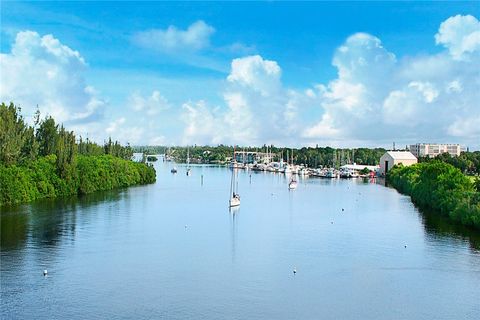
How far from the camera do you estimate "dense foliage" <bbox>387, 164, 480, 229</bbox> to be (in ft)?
143

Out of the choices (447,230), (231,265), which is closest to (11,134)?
(231,265)

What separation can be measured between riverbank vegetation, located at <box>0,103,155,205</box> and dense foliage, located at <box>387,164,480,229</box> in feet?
128

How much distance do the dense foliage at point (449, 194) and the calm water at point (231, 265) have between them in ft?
6.45

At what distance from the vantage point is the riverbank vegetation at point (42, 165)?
175 feet

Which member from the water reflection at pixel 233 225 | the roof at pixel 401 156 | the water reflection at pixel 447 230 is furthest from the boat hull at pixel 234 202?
the roof at pixel 401 156

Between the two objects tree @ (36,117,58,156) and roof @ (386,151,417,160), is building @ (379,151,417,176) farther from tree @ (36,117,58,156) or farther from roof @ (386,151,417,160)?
tree @ (36,117,58,156)

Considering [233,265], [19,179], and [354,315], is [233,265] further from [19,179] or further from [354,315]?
[19,179]

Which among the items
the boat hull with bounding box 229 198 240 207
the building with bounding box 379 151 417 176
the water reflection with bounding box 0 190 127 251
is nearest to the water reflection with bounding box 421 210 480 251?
the boat hull with bounding box 229 198 240 207

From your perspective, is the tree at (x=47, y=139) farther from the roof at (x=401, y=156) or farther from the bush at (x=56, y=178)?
the roof at (x=401, y=156)

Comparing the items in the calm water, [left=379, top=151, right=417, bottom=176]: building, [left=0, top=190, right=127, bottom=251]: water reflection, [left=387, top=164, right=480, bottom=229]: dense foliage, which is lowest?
the calm water

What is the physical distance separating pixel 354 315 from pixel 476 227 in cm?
2338

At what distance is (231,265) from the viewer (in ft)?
98.8

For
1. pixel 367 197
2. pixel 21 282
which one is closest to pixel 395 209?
pixel 367 197

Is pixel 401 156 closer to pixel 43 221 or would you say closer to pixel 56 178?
pixel 56 178
